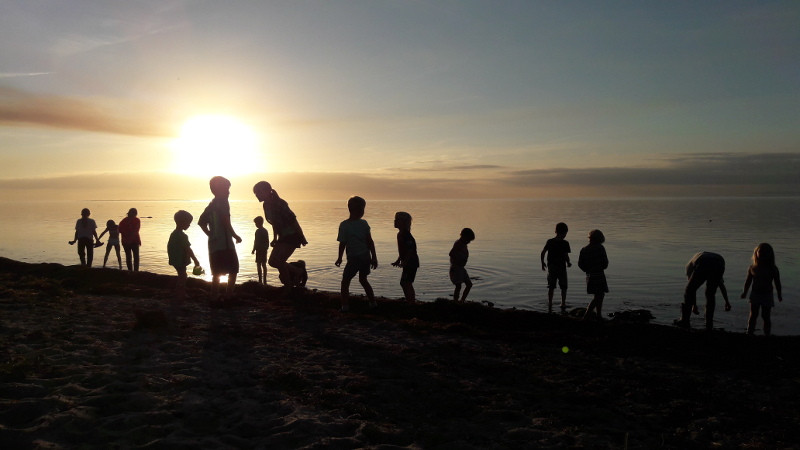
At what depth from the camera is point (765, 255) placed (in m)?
9.48

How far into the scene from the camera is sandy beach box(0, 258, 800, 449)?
4.67 m

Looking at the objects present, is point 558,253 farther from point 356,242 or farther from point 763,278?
point 356,242

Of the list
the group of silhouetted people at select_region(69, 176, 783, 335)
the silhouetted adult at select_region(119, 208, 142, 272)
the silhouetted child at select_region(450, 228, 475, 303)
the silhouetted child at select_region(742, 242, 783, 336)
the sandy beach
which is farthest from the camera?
the silhouetted adult at select_region(119, 208, 142, 272)

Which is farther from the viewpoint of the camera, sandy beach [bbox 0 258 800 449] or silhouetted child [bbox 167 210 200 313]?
silhouetted child [bbox 167 210 200 313]

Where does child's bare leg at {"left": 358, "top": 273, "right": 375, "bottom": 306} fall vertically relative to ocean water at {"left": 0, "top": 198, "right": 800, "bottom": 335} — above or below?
above

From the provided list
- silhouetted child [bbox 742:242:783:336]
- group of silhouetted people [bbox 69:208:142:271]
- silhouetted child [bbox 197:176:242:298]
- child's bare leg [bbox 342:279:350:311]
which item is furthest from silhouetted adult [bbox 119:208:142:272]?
silhouetted child [bbox 742:242:783:336]

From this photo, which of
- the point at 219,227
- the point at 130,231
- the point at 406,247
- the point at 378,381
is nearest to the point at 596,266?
the point at 406,247

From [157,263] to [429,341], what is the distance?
20499mm

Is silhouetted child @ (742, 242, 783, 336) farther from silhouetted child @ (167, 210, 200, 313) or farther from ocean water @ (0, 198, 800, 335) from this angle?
silhouetted child @ (167, 210, 200, 313)

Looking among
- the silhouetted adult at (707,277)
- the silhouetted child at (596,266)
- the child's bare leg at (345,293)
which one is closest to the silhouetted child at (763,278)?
the silhouetted adult at (707,277)

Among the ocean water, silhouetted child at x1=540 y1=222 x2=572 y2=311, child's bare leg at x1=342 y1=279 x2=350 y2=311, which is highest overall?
silhouetted child at x1=540 y1=222 x2=572 y2=311

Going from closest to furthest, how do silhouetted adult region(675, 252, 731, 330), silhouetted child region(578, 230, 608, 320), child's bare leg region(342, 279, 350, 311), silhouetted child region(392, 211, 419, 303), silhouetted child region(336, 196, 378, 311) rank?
silhouetted child region(336, 196, 378, 311), child's bare leg region(342, 279, 350, 311), silhouetted adult region(675, 252, 731, 330), silhouetted child region(578, 230, 608, 320), silhouetted child region(392, 211, 419, 303)

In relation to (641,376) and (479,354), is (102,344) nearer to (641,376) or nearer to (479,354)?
(479,354)

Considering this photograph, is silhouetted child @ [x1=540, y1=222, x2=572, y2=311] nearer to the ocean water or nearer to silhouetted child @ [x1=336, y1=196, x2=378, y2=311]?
the ocean water
